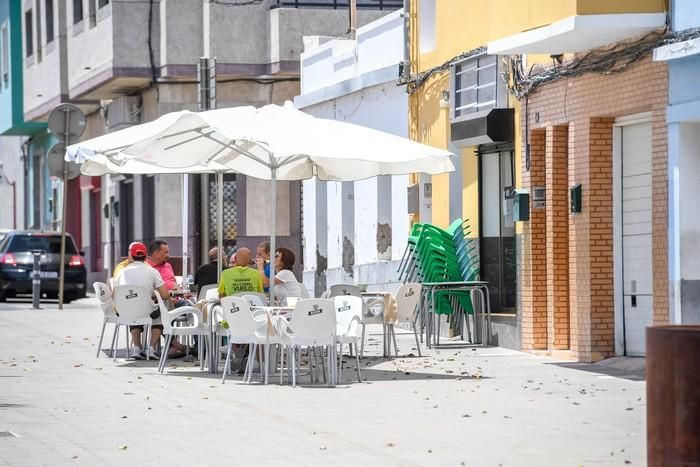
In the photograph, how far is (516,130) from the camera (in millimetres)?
21891

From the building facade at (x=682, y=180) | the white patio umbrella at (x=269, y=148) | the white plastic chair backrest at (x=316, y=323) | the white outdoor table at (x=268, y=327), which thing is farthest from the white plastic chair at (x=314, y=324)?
the building facade at (x=682, y=180)

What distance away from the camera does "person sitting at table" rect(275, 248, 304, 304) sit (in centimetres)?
1984

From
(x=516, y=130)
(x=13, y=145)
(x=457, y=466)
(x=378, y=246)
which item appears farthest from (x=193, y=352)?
(x=13, y=145)

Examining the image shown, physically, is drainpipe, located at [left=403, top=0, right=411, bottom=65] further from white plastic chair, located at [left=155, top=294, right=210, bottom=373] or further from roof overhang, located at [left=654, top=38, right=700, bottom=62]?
roof overhang, located at [left=654, top=38, right=700, bottom=62]

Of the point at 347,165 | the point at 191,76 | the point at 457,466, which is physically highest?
the point at 191,76

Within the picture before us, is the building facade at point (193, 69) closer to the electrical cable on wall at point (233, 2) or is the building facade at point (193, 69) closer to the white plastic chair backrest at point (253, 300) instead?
the electrical cable on wall at point (233, 2)

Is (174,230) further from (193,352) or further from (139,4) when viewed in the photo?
(193,352)

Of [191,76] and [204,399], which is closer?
[204,399]

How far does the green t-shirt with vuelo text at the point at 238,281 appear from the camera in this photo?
1838cm

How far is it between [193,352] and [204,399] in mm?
5917

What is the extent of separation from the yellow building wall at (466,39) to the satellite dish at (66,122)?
7.39m

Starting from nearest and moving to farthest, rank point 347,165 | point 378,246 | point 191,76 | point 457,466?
point 457,466 < point 347,165 < point 378,246 < point 191,76

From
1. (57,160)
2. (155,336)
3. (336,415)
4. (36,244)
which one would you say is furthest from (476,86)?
(36,244)

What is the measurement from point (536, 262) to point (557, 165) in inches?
52.6
